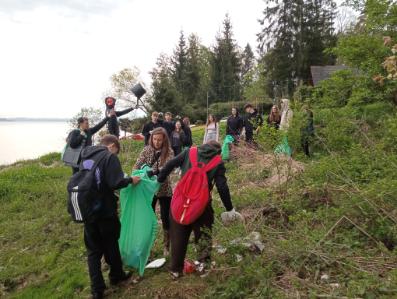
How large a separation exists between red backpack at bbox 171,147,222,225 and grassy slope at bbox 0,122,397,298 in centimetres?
42

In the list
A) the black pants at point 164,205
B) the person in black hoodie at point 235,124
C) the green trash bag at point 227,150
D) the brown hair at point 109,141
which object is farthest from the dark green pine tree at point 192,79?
the brown hair at point 109,141

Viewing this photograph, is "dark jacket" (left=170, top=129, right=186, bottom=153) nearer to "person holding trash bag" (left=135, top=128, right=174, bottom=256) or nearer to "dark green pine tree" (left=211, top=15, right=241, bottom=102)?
"person holding trash bag" (left=135, top=128, right=174, bottom=256)

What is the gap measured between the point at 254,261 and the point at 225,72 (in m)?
33.0

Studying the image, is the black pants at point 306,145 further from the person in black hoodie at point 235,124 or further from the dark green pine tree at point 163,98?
the dark green pine tree at point 163,98

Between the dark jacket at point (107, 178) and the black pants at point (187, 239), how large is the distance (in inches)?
25.4

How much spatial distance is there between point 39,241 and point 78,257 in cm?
134

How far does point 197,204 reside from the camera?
3.34 metres

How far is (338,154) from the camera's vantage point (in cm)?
484

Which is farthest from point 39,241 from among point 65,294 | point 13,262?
point 65,294

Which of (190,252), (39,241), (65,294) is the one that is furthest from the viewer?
(39,241)

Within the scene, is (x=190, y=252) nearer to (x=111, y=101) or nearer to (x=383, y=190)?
(x=383, y=190)

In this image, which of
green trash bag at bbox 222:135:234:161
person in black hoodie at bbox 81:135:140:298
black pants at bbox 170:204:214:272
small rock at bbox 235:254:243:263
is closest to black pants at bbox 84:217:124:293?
person in black hoodie at bbox 81:135:140:298

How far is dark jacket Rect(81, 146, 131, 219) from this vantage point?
330cm

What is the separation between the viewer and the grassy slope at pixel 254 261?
112 inches
